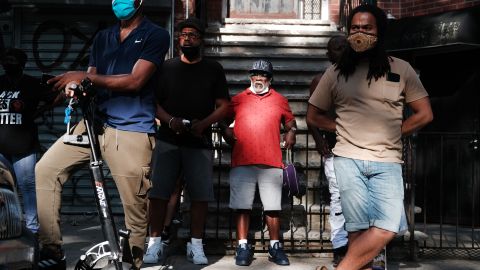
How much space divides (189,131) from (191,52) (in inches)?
31.0

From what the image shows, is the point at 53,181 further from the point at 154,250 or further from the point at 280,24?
the point at 280,24

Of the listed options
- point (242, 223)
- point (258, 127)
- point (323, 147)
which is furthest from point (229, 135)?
point (323, 147)

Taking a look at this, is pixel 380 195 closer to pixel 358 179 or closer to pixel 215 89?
pixel 358 179

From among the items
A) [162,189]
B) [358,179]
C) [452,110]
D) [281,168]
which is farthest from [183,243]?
[452,110]

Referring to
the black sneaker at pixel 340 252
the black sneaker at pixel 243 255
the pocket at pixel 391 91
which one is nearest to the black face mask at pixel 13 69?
the black sneaker at pixel 243 255

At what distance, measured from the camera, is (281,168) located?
261 inches

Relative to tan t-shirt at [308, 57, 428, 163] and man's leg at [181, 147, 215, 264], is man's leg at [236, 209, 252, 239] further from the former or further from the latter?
tan t-shirt at [308, 57, 428, 163]

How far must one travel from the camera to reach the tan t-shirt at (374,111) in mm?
4387

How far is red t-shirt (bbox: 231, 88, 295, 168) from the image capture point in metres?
6.55

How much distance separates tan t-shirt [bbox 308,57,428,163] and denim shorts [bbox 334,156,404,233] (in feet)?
0.21

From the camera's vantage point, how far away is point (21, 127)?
6793 mm

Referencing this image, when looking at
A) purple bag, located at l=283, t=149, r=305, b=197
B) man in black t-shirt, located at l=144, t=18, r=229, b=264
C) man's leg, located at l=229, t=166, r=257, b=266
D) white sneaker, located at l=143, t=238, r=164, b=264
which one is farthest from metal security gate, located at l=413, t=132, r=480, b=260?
white sneaker, located at l=143, t=238, r=164, b=264

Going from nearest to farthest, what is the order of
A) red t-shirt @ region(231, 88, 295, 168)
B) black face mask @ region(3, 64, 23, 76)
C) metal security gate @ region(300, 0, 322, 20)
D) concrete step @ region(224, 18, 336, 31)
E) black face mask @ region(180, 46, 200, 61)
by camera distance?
black face mask @ region(180, 46, 200, 61) < red t-shirt @ region(231, 88, 295, 168) < black face mask @ region(3, 64, 23, 76) < concrete step @ region(224, 18, 336, 31) < metal security gate @ region(300, 0, 322, 20)

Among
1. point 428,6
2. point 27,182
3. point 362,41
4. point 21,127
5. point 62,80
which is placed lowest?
point 27,182
